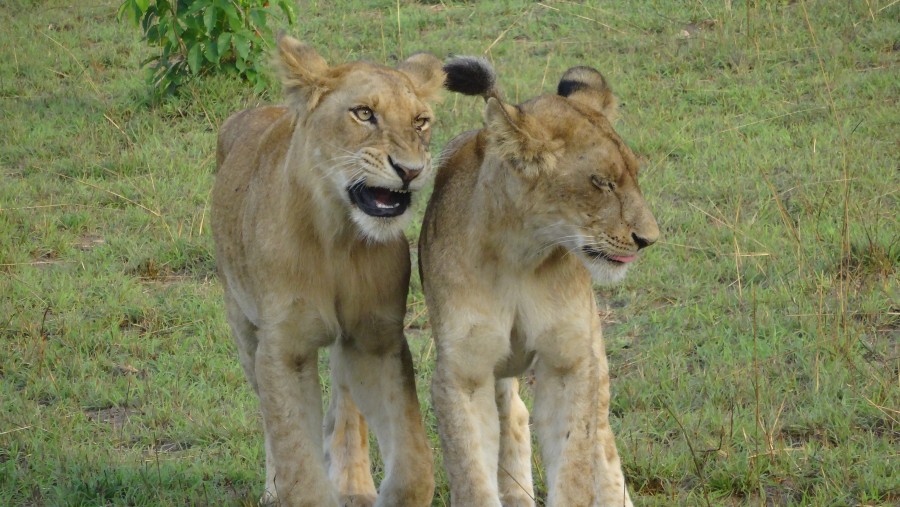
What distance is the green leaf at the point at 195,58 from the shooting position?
313 inches

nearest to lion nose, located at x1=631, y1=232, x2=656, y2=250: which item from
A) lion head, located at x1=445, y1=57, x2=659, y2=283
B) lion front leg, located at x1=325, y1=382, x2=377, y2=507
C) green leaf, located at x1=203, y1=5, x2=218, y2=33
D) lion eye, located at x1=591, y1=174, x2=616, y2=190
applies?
lion head, located at x1=445, y1=57, x2=659, y2=283

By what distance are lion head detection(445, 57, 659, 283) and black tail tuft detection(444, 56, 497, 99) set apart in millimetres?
349

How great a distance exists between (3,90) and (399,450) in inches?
235

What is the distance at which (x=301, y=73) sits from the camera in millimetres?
3965

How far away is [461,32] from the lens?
9.03m

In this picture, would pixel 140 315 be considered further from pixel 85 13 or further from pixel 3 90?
pixel 85 13

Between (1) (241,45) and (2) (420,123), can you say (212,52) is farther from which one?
(2) (420,123)

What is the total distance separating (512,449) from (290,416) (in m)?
0.76

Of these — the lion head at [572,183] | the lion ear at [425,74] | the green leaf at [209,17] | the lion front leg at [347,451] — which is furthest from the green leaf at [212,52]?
the lion head at [572,183]

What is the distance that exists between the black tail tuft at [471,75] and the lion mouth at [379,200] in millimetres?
517

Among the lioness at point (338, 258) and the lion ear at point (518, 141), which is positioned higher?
the lion ear at point (518, 141)

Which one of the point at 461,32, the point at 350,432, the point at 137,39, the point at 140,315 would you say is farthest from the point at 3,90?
the point at 350,432

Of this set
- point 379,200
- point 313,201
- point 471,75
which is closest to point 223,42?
point 471,75

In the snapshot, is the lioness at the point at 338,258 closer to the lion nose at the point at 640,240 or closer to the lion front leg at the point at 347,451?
the lion front leg at the point at 347,451
